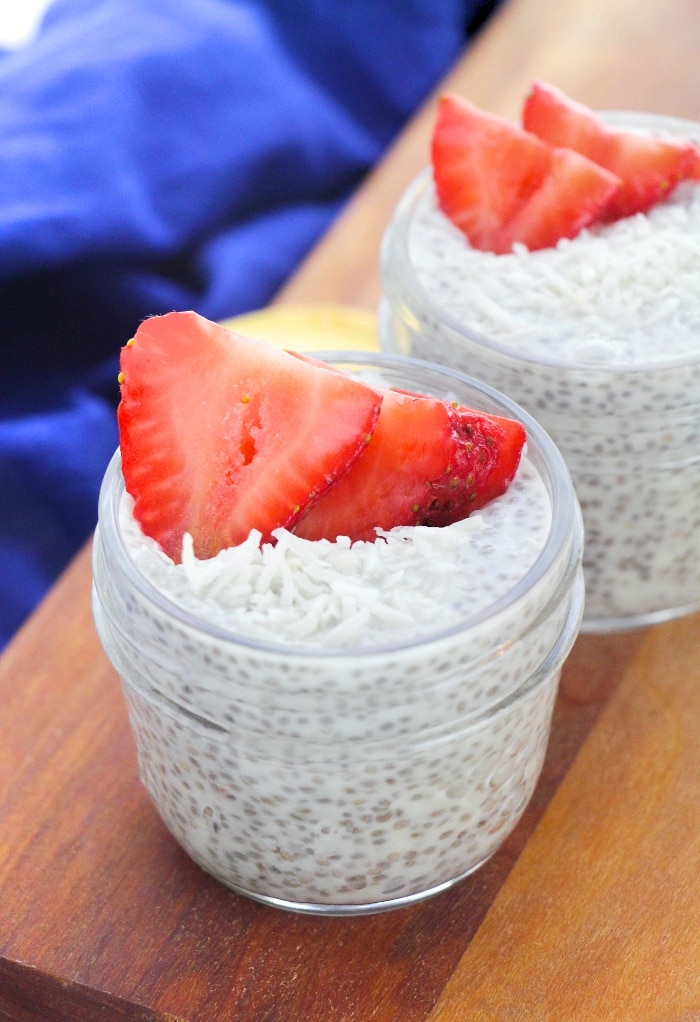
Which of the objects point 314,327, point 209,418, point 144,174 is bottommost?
point 144,174

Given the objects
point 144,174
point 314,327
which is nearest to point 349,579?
point 314,327

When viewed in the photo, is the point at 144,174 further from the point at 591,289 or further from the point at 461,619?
the point at 461,619

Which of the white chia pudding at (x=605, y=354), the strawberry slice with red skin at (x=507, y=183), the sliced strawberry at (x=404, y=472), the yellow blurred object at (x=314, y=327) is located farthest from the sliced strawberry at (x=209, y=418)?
the yellow blurred object at (x=314, y=327)

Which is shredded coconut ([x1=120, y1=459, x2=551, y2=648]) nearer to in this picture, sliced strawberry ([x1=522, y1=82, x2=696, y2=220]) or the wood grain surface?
the wood grain surface

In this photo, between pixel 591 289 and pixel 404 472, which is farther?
pixel 591 289

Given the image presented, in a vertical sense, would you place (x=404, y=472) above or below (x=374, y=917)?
above

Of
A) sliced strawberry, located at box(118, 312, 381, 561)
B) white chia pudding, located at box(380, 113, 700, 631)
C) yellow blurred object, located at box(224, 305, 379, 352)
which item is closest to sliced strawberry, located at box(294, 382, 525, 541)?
sliced strawberry, located at box(118, 312, 381, 561)

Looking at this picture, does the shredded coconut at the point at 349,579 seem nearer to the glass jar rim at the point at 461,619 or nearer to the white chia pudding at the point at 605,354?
the glass jar rim at the point at 461,619
